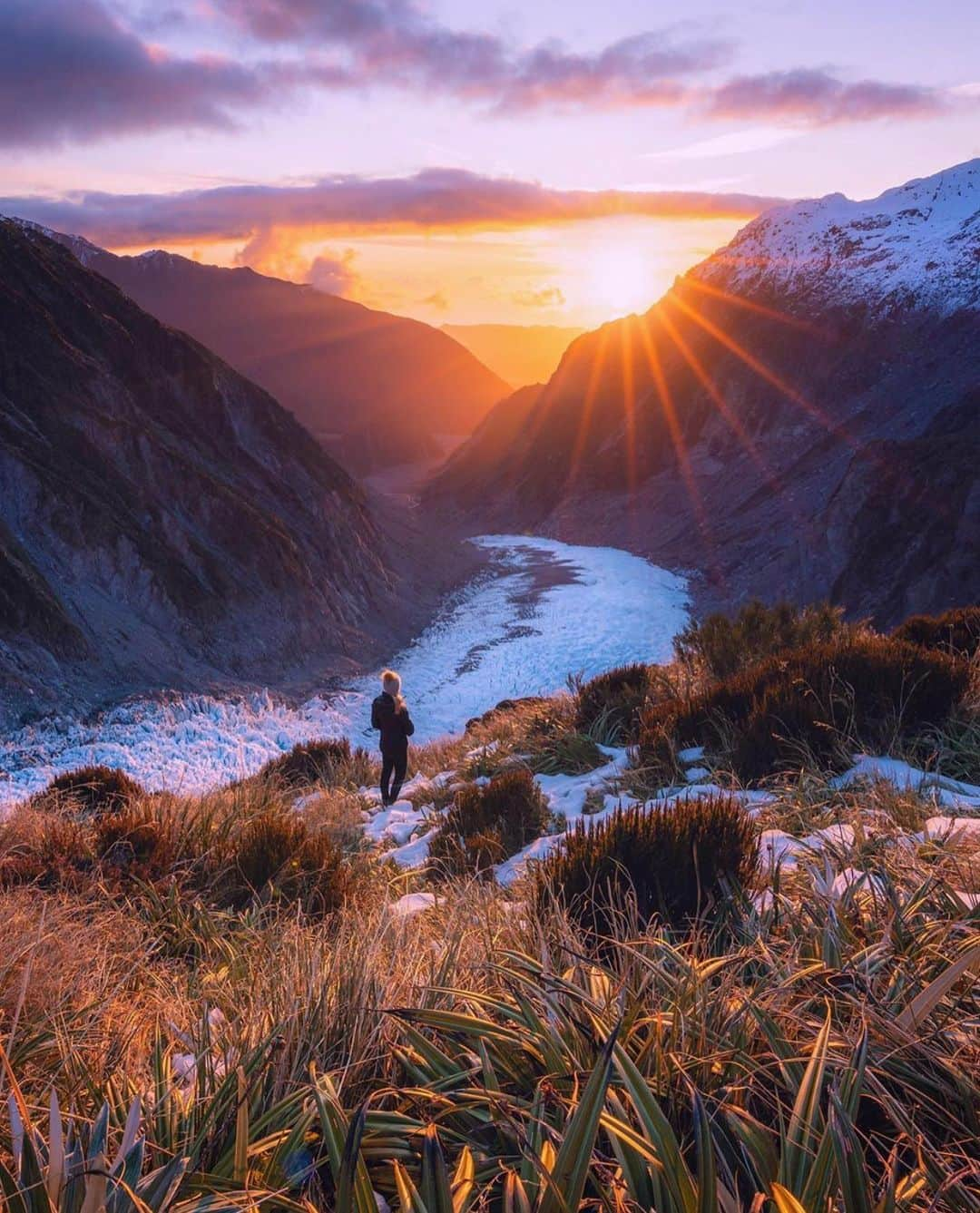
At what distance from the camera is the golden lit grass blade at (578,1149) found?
1438mm

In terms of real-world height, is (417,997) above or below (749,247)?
below

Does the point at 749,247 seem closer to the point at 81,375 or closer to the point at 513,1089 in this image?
the point at 81,375

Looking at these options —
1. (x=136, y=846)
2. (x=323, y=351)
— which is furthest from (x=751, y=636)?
(x=323, y=351)

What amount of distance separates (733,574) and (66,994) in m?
43.7

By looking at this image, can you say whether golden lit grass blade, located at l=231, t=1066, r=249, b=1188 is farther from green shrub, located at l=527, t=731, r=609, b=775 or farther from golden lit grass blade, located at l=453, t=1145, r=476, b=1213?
green shrub, located at l=527, t=731, r=609, b=775

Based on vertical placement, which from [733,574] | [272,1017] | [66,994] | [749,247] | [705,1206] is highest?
[749,247]

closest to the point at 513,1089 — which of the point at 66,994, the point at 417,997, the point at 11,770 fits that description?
the point at 417,997

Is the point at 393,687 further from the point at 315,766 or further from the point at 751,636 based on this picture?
the point at 751,636

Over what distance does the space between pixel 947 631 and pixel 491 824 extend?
455cm

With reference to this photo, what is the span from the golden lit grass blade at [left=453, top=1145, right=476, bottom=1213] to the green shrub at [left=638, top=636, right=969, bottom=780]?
375cm

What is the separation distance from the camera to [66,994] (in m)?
2.62

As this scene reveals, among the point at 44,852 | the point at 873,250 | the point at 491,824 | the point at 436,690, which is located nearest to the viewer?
the point at 44,852

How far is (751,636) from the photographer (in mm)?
9562

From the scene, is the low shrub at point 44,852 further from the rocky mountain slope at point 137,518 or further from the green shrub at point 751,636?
Answer: the rocky mountain slope at point 137,518
